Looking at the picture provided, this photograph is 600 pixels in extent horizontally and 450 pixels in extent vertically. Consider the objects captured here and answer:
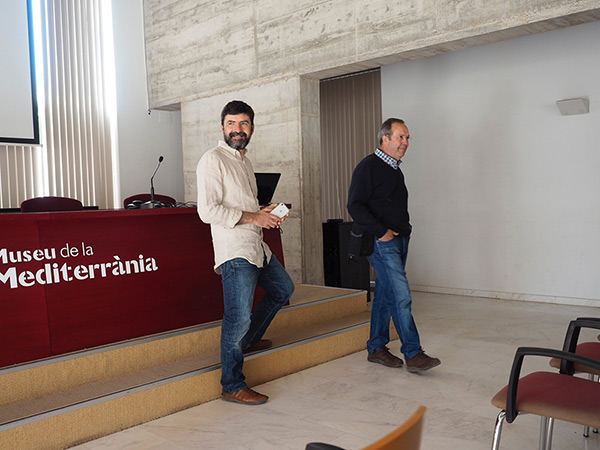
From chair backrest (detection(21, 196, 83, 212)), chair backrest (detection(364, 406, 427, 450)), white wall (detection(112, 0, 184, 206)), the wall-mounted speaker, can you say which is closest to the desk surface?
chair backrest (detection(21, 196, 83, 212))

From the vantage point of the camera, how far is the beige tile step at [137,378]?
2.92 meters

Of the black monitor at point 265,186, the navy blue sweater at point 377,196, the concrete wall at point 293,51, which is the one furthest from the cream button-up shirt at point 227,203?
the concrete wall at point 293,51

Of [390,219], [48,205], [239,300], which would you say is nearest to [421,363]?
[390,219]

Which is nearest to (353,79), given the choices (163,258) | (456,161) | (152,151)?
(456,161)

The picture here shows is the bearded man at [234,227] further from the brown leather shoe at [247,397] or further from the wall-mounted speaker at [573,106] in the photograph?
the wall-mounted speaker at [573,106]

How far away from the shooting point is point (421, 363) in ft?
12.8

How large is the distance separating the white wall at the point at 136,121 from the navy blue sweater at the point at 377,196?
5340mm

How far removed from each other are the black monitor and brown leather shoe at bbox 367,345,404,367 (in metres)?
1.37

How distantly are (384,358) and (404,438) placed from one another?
305 centimetres

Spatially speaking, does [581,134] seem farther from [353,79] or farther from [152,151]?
[152,151]

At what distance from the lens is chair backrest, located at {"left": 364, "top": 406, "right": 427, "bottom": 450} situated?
3.74 feet

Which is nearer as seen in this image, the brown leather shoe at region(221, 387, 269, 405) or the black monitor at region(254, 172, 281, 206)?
the brown leather shoe at region(221, 387, 269, 405)

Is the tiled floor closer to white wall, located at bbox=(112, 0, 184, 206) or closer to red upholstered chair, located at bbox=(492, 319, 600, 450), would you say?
red upholstered chair, located at bbox=(492, 319, 600, 450)

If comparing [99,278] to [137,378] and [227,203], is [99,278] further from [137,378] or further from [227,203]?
[227,203]
